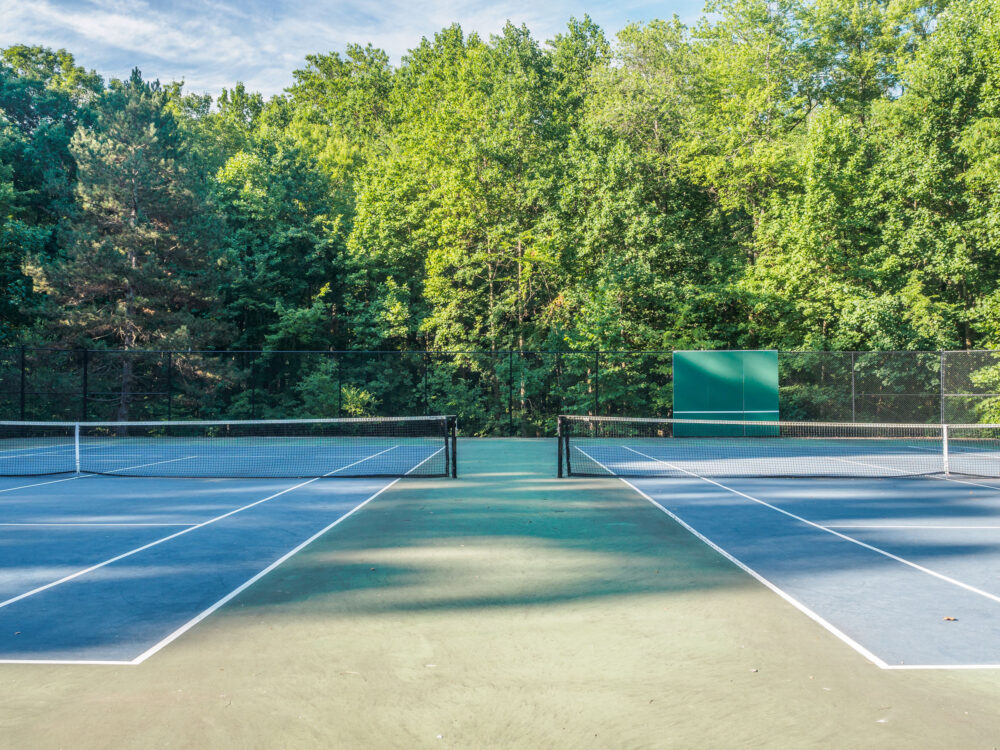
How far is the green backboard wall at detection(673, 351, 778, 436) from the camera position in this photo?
2427 centimetres

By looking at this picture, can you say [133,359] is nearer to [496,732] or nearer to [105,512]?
[105,512]

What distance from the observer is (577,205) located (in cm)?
3148

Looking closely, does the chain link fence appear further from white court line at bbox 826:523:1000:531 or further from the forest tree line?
white court line at bbox 826:523:1000:531

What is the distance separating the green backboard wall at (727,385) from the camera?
2427 cm

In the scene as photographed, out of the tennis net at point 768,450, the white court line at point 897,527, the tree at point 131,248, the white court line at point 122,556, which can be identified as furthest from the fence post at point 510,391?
the white court line at point 897,527

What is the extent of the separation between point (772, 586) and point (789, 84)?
32.7 metres

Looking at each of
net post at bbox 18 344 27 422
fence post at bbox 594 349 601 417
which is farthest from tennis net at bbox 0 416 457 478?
fence post at bbox 594 349 601 417

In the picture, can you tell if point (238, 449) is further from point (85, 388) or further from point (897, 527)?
point (897, 527)

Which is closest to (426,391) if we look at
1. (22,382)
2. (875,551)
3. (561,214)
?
(561,214)

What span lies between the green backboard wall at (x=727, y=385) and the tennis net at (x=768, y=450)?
2.51 feet

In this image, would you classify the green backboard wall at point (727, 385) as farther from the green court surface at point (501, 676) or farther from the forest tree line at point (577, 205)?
the green court surface at point (501, 676)

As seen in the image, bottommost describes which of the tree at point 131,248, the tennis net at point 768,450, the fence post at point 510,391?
the tennis net at point 768,450

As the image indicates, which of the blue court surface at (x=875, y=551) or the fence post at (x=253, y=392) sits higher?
the fence post at (x=253, y=392)

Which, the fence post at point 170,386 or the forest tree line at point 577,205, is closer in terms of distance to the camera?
the fence post at point 170,386
